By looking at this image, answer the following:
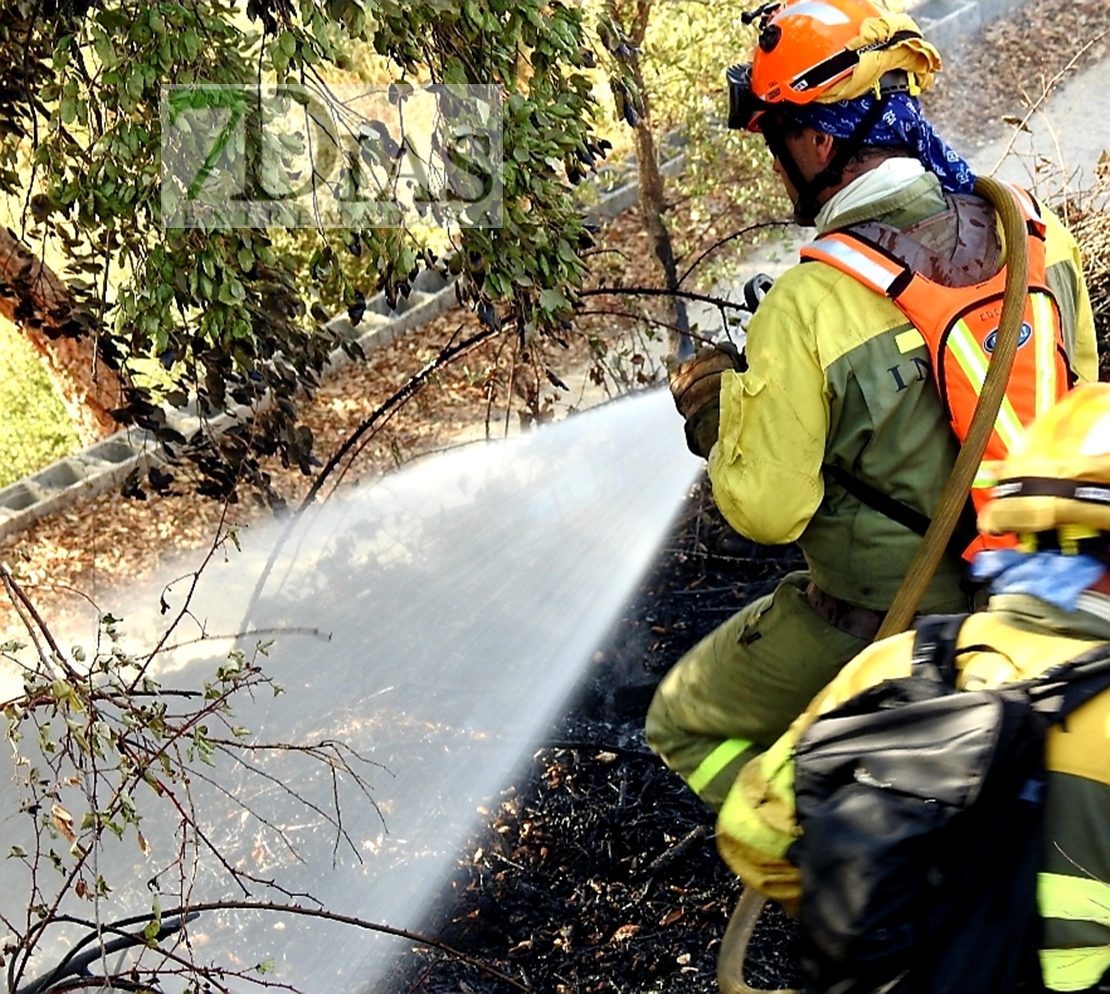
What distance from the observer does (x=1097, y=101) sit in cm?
989

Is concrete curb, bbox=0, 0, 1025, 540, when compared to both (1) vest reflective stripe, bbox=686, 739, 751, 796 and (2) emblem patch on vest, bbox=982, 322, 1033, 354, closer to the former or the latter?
(1) vest reflective stripe, bbox=686, 739, 751, 796

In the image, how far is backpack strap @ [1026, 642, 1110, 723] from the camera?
4.58 ft

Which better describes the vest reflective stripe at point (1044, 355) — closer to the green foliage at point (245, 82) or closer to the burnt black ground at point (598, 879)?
the green foliage at point (245, 82)

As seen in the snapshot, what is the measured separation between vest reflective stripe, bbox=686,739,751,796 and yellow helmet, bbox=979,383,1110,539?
144 cm

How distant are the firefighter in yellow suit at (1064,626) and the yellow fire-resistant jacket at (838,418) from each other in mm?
732

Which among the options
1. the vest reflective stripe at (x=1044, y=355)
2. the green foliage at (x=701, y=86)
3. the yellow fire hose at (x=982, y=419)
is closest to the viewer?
the yellow fire hose at (x=982, y=419)

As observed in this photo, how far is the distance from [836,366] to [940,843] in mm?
A: 1119

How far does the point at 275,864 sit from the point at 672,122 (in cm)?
463

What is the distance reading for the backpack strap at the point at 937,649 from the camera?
1.59 metres

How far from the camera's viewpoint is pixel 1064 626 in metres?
1.49

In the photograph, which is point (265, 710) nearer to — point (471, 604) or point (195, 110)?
point (471, 604)

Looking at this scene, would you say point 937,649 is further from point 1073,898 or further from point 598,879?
point 598,879

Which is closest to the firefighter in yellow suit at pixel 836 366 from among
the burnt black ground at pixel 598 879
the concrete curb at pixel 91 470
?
the burnt black ground at pixel 598 879

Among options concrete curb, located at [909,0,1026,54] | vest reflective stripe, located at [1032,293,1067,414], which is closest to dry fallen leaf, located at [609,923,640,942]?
vest reflective stripe, located at [1032,293,1067,414]
